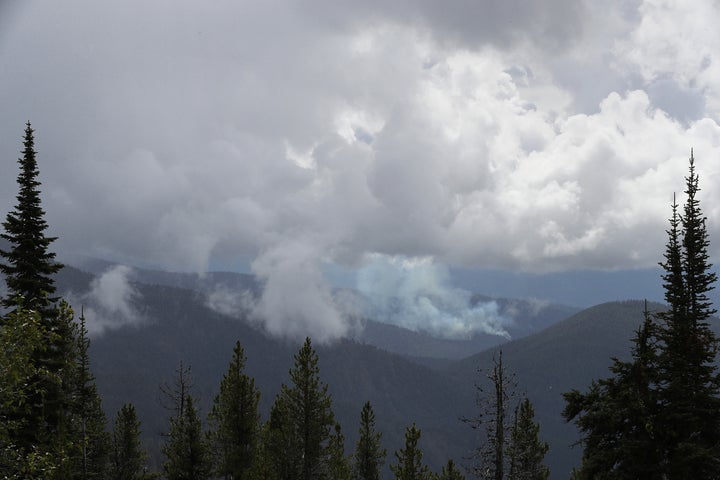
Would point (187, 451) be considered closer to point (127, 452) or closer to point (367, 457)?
point (127, 452)

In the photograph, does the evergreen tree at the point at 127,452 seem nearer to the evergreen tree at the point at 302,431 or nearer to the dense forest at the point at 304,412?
the dense forest at the point at 304,412

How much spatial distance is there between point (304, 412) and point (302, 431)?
129 cm

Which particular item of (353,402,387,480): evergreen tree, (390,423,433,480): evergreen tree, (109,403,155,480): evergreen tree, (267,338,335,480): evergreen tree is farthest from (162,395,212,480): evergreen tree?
(353,402,387,480): evergreen tree

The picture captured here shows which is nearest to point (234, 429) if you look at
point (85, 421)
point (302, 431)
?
point (302, 431)

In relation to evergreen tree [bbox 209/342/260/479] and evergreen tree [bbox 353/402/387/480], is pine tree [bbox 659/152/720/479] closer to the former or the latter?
evergreen tree [bbox 209/342/260/479]

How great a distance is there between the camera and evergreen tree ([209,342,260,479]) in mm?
37625

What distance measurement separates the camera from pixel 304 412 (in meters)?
38.9

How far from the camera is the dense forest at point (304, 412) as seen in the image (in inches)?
671

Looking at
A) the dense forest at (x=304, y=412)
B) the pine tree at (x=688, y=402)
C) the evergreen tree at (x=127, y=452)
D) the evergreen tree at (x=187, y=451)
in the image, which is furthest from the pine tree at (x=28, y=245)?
the pine tree at (x=688, y=402)

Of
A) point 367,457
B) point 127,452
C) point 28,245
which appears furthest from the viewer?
point 367,457

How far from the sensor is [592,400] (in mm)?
19859

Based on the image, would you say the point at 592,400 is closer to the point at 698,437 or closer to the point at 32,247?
the point at 698,437

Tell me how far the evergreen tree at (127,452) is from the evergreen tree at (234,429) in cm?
862

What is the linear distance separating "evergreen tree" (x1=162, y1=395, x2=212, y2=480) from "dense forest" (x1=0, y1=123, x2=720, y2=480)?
8 centimetres
